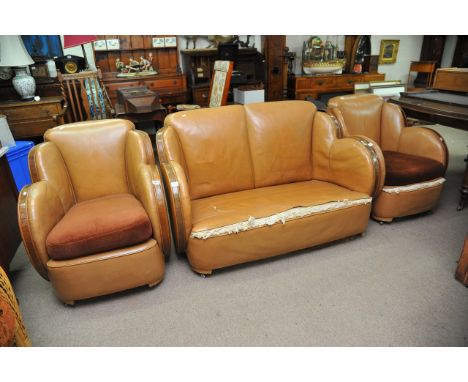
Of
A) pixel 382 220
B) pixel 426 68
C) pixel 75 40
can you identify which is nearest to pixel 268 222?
pixel 382 220

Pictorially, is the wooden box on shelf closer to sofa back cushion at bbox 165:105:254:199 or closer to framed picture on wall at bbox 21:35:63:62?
framed picture on wall at bbox 21:35:63:62

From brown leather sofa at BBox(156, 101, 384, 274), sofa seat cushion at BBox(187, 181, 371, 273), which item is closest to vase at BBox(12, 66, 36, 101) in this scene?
brown leather sofa at BBox(156, 101, 384, 274)

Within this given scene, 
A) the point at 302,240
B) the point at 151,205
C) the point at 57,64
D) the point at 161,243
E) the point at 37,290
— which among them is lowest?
the point at 37,290

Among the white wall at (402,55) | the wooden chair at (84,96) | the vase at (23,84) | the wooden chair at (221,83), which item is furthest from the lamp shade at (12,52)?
the white wall at (402,55)

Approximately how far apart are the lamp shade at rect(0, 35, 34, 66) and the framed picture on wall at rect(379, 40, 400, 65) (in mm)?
5754

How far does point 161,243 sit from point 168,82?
3284 mm

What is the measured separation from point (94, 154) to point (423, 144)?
8.36 ft

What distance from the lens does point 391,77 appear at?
248 inches

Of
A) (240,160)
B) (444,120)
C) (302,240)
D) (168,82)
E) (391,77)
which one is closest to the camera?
(302,240)

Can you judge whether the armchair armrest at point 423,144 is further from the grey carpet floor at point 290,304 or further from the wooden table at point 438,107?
the grey carpet floor at point 290,304

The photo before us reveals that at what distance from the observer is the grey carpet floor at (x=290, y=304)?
1562 millimetres

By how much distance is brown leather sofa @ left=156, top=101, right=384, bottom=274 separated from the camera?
6.15 feet
